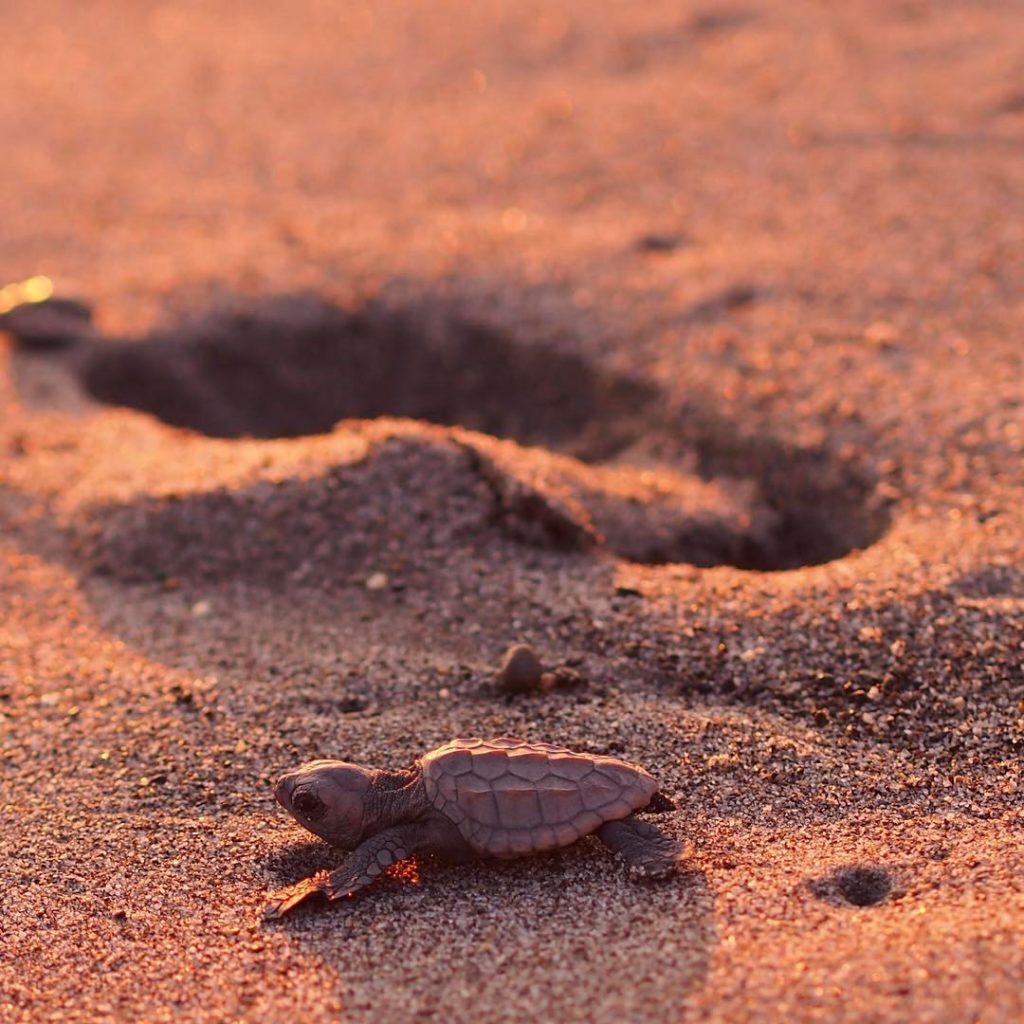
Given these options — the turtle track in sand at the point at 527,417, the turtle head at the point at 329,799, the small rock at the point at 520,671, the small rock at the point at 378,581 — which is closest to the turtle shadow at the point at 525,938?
the turtle head at the point at 329,799

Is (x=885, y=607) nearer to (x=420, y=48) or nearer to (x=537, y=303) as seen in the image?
(x=537, y=303)

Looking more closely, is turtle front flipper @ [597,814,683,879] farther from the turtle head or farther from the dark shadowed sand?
the turtle head

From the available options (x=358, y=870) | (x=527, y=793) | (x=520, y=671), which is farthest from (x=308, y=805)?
(x=520, y=671)

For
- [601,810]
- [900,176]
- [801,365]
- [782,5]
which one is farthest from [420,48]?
[601,810]

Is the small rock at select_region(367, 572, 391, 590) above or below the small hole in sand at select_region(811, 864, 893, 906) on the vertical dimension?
above

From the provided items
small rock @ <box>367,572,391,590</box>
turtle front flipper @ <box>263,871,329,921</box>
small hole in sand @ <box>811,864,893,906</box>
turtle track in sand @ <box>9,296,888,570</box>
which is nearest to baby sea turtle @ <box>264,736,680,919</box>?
turtle front flipper @ <box>263,871,329,921</box>

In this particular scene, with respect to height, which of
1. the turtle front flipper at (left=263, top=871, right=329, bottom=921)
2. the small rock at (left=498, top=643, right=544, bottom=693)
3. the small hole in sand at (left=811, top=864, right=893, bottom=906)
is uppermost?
the small rock at (left=498, top=643, right=544, bottom=693)
